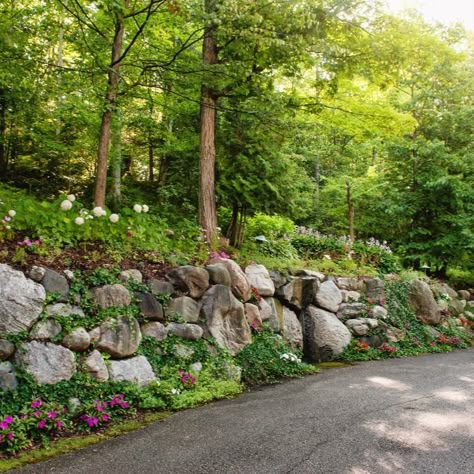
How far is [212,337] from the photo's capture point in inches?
220

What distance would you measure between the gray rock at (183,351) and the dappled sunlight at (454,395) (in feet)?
10.3

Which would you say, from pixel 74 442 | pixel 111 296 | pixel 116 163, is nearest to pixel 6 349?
pixel 74 442

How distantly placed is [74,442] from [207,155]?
222 inches

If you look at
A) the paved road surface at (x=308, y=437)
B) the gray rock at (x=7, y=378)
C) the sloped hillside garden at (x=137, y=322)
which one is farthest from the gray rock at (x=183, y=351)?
the gray rock at (x=7, y=378)

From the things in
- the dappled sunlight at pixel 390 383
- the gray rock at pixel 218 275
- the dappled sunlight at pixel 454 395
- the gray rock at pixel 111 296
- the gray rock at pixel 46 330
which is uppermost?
the gray rock at pixel 218 275

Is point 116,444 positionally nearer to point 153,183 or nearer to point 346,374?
point 346,374

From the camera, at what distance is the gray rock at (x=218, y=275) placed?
5.96 m

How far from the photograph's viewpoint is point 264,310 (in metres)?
6.72

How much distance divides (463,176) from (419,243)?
8.55ft

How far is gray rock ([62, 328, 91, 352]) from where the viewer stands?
422cm

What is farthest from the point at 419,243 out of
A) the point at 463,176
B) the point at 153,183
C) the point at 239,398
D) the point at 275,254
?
the point at 239,398

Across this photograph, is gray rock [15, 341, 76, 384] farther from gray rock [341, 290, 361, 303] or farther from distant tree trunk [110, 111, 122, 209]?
distant tree trunk [110, 111, 122, 209]

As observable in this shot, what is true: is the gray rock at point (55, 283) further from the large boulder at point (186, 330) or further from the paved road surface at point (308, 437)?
the paved road surface at point (308, 437)

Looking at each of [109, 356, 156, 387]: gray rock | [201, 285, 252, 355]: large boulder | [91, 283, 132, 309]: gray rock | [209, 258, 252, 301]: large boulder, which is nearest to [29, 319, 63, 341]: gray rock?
[91, 283, 132, 309]: gray rock
